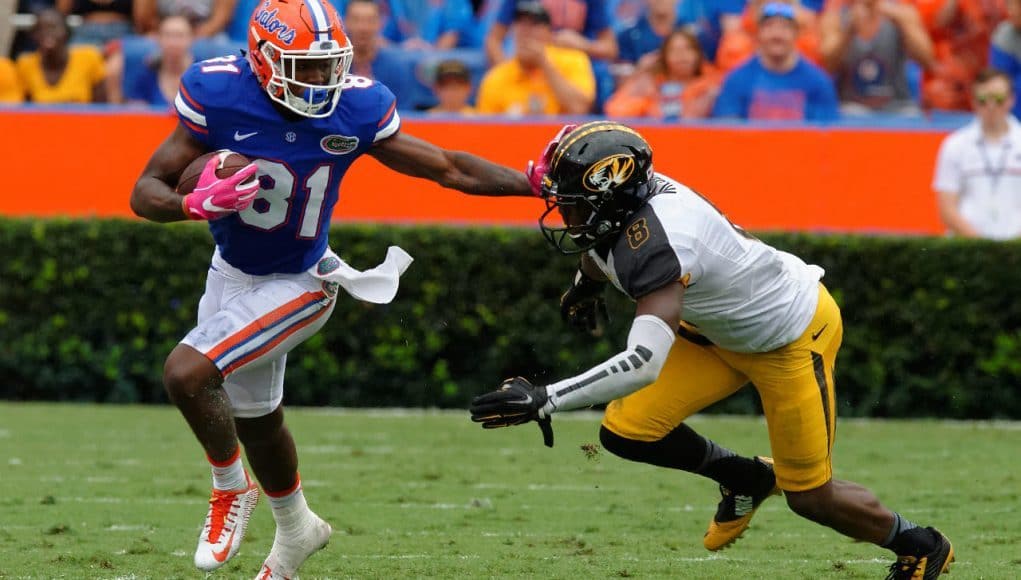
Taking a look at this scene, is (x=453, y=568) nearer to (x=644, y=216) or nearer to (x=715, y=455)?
(x=715, y=455)

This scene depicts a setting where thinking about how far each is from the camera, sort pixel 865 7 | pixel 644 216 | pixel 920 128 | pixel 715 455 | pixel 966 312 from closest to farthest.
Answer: pixel 644 216 < pixel 715 455 < pixel 966 312 < pixel 920 128 < pixel 865 7

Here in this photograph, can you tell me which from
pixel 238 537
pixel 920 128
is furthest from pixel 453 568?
pixel 920 128

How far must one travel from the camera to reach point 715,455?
5.79 metres

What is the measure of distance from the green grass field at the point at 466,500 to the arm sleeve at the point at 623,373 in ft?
4.02

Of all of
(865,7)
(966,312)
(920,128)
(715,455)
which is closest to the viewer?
(715,455)

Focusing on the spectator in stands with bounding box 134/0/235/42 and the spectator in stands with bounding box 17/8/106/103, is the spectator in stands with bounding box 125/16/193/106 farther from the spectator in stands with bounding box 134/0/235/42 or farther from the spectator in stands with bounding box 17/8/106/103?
the spectator in stands with bounding box 134/0/235/42

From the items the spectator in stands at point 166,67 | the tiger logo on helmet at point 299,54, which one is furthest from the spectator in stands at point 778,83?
the tiger logo on helmet at point 299,54

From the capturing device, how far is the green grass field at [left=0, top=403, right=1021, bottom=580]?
19.4 ft

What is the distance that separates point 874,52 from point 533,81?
2.58 meters

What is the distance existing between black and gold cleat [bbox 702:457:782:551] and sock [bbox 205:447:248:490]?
1.73m

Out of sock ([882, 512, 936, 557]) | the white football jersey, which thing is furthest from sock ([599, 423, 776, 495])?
sock ([882, 512, 936, 557])

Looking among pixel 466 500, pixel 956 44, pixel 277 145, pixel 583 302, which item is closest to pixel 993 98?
pixel 956 44

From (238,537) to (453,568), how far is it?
31.6 inches

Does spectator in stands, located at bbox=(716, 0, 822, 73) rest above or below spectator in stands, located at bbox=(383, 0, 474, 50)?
above
